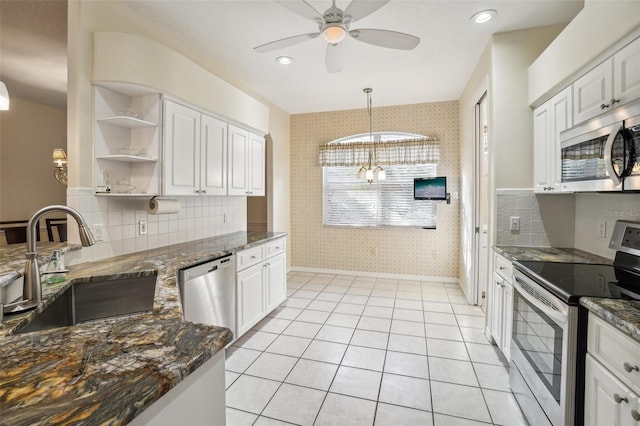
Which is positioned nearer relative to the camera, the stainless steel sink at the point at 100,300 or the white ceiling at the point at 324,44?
the stainless steel sink at the point at 100,300

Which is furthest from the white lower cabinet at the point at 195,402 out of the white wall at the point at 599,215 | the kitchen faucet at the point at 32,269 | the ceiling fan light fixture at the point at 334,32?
the white wall at the point at 599,215

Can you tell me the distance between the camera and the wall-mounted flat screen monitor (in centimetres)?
473

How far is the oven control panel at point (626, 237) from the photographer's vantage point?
5.96ft

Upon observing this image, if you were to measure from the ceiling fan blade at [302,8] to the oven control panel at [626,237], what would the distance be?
2.31 meters

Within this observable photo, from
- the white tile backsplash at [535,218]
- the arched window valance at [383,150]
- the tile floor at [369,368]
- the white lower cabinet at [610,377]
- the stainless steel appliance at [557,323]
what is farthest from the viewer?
the arched window valance at [383,150]

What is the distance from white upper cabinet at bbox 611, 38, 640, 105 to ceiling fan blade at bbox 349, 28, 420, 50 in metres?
1.10

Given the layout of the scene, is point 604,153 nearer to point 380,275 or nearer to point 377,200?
point 377,200

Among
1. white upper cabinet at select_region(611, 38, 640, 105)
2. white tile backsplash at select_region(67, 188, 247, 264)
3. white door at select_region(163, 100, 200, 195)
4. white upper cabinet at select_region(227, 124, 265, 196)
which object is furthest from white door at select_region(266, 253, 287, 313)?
white upper cabinet at select_region(611, 38, 640, 105)

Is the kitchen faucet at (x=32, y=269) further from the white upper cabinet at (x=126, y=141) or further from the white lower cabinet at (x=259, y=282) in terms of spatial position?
the white lower cabinet at (x=259, y=282)

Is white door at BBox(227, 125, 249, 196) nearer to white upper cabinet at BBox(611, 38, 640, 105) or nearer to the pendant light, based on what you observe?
the pendant light

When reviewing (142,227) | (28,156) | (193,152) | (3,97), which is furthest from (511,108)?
(28,156)

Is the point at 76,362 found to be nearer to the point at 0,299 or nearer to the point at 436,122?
the point at 0,299

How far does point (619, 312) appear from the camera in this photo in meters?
1.22

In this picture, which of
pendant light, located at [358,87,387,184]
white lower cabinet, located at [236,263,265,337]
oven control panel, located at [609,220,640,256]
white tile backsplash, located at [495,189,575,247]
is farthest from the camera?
pendant light, located at [358,87,387,184]
